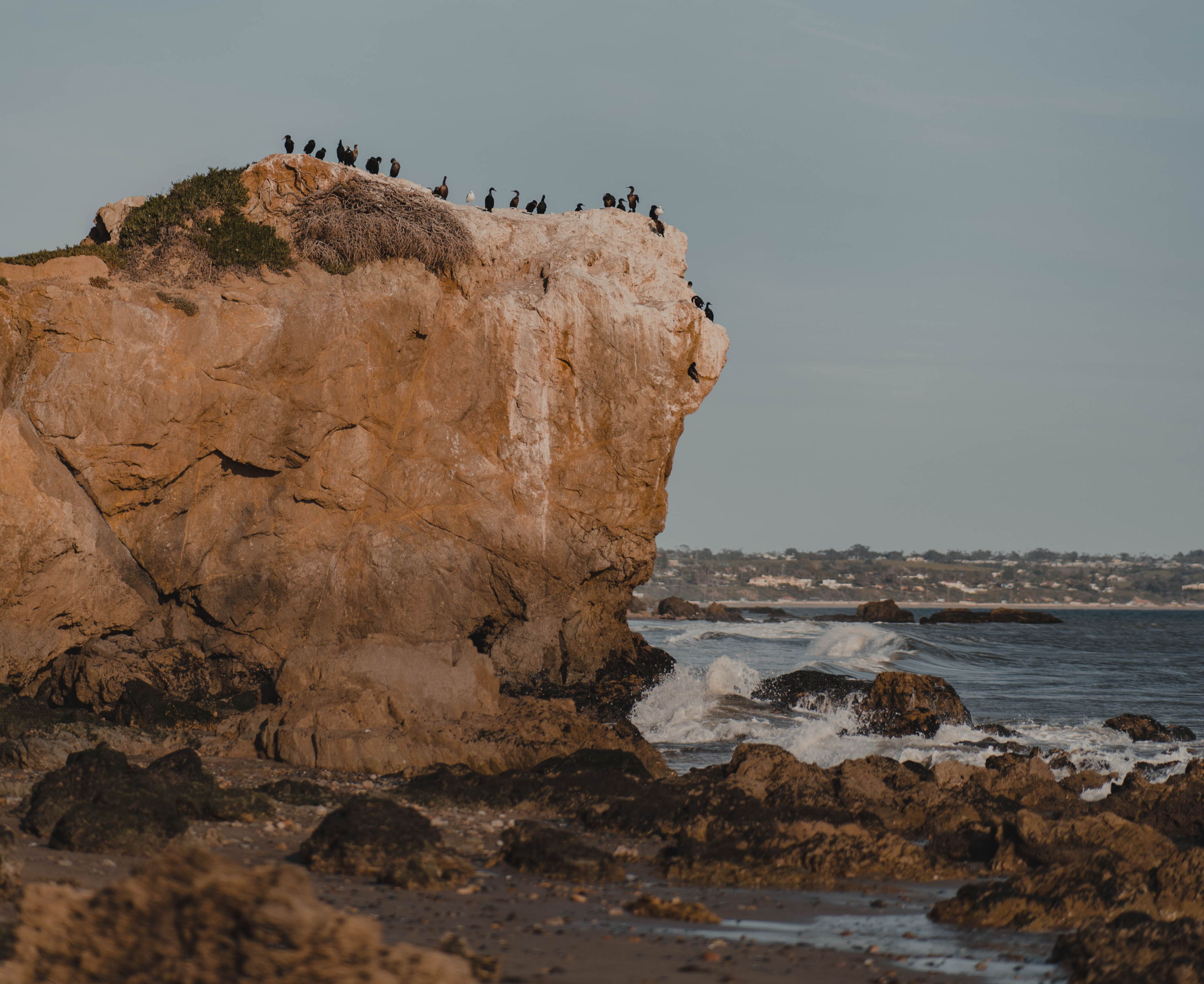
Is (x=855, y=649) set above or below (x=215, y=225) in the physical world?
below

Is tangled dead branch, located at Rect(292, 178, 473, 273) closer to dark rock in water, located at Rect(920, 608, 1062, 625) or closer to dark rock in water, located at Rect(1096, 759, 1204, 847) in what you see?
dark rock in water, located at Rect(1096, 759, 1204, 847)

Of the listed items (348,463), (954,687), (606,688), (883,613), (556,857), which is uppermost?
(348,463)

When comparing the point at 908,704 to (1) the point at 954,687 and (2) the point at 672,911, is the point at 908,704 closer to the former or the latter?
(1) the point at 954,687

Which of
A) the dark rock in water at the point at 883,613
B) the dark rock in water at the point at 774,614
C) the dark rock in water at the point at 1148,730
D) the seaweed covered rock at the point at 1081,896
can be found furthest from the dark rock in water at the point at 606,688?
the dark rock in water at the point at 883,613

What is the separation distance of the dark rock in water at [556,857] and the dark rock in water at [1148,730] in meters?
15.5

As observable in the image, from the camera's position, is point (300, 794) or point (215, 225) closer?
point (300, 794)

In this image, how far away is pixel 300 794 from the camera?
1084cm

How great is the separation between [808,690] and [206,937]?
69.3 ft

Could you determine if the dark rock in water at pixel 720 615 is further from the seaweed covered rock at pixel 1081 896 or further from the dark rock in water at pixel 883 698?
the seaweed covered rock at pixel 1081 896

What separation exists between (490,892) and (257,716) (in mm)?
7991

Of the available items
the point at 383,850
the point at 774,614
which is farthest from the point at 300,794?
the point at 774,614

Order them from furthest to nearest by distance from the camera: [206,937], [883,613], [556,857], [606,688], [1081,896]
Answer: [883,613], [606,688], [556,857], [1081,896], [206,937]

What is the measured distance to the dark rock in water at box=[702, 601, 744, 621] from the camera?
72875 mm

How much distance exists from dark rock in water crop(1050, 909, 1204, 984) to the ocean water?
27.8 feet
